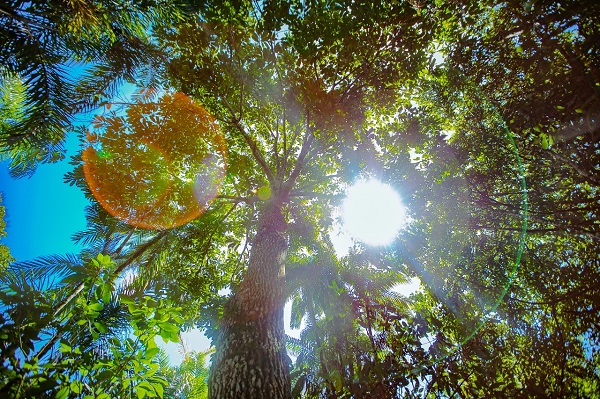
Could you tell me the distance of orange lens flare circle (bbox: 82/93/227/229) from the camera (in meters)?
5.15

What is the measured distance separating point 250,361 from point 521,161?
17.4 ft

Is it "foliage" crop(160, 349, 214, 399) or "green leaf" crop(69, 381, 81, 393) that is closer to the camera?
"green leaf" crop(69, 381, 81, 393)

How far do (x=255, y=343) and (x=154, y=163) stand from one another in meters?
4.34

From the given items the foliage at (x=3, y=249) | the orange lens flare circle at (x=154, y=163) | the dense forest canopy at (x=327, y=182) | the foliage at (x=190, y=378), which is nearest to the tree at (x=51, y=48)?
the dense forest canopy at (x=327, y=182)

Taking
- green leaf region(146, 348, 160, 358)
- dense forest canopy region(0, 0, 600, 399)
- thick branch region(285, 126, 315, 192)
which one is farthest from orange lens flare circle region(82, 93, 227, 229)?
green leaf region(146, 348, 160, 358)

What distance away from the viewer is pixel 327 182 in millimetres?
7934

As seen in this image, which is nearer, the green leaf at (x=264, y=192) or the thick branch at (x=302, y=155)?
the thick branch at (x=302, y=155)

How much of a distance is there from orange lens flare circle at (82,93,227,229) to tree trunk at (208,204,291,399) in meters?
2.74

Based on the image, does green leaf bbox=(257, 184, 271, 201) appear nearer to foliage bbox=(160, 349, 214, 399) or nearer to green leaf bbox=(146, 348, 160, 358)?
green leaf bbox=(146, 348, 160, 358)

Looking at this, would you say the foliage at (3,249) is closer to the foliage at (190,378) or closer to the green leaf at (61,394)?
the foliage at (190,378)

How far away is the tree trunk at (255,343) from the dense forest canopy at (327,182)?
22 mm

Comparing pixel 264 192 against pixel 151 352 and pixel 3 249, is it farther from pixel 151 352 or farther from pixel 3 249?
pixel 3 249

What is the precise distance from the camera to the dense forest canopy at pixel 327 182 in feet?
7.57

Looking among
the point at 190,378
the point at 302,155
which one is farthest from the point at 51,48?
the point at 190,378
